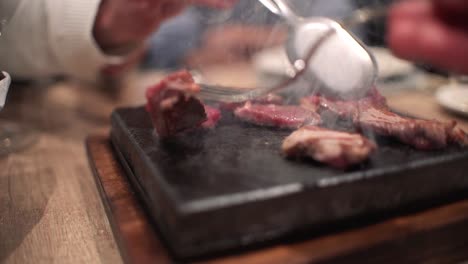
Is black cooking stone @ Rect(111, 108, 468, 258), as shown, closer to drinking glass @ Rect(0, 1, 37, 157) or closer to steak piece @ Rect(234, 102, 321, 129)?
steak piece @ Rect(234, 102, 321, 129)

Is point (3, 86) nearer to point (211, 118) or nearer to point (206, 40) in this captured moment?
point (211, 118)

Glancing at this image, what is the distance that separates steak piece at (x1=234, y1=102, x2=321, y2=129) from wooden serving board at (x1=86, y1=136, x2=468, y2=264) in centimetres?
45

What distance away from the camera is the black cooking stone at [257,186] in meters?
0.92

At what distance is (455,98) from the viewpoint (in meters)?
2.11

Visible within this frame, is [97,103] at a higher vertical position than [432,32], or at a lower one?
lower

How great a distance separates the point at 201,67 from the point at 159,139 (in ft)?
7.58

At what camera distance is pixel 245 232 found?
0.95 m

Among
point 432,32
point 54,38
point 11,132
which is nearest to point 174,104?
point 432,32

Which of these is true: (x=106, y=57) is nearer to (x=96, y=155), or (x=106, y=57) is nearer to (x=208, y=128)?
(x=96, y=155)

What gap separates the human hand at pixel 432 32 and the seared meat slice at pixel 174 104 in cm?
60

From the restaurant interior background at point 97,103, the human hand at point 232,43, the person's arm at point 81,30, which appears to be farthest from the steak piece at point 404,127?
the human hand at point 232,43

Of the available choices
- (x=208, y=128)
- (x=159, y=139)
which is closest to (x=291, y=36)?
(x=208, y=128)

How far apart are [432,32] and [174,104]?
0.72 metres

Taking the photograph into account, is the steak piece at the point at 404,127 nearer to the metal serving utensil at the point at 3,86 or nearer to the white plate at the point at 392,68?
the metal serving utensil at the point at 3,86
